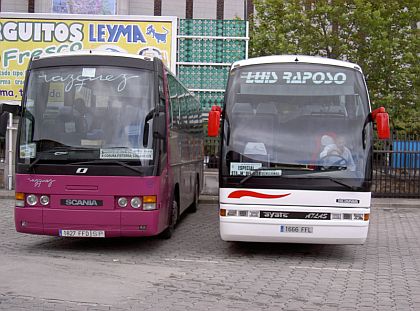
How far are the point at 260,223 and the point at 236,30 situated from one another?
410 inches

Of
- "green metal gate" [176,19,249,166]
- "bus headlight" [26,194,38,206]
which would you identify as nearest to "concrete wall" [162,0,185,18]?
"green metal gate" [176,19,249,166]

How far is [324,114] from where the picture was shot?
31.9 feet

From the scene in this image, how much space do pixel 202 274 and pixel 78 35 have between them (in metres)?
11.4

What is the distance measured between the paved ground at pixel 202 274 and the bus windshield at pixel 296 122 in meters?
1.48

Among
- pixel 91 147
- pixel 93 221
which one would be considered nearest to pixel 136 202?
pixel 93 221

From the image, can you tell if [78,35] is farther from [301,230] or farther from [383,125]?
[383,125]

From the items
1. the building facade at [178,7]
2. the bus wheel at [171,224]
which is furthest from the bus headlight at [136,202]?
the building facade at [178,7]

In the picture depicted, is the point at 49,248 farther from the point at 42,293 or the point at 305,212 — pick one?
the point at 305,212

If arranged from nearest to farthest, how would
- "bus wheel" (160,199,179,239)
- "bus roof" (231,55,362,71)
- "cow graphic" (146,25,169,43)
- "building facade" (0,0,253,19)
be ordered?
"bus roof" (231,55,362,71), "bus wheel" (160,199,179,239), "cow graphic" (146,25,169,43), "building facade" (0,0,253,19)

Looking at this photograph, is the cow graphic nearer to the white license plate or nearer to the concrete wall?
the white license plate

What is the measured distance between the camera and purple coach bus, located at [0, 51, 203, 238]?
9516mm

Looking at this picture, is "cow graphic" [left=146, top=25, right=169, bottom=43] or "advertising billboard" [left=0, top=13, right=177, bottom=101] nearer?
"advertising billboard" [left=0, top=13, right=177, bottom=101]

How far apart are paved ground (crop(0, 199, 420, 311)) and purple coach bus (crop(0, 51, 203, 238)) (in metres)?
0.65

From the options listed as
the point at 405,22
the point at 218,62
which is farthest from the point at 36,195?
the point at 405,22
